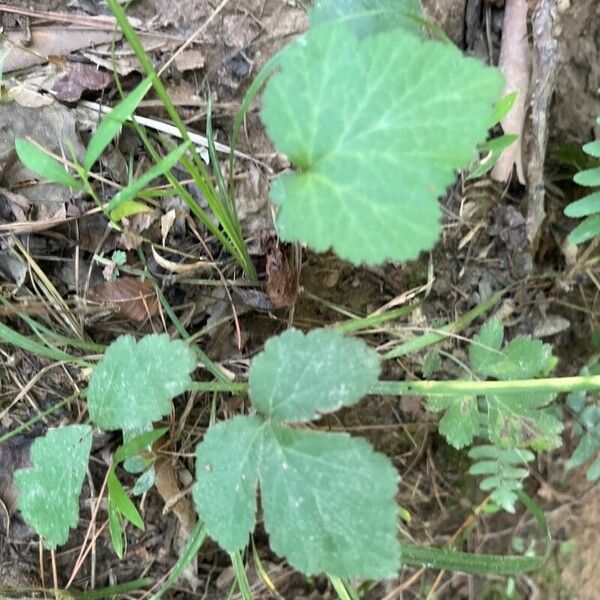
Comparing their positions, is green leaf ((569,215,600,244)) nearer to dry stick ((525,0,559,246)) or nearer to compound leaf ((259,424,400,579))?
dry stick ((525,0,559,246))

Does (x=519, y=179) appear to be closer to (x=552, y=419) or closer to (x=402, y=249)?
(x=552, y=419)

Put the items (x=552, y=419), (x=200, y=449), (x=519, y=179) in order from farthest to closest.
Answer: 1. (x=519, y=179)
2. (x=552, y=419)
3. (x=200, y=449)

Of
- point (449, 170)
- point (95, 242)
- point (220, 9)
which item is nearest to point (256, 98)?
point (220, 9)

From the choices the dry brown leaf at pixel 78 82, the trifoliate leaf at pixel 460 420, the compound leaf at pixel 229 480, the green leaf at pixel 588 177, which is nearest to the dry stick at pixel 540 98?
the green leaf at pixel 588 177

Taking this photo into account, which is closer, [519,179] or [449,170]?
[449,170]

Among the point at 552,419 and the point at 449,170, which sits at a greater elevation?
the point at 449,170

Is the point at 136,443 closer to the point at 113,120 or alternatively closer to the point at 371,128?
the point at 113,120

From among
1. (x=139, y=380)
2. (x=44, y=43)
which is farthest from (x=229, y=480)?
(x=44, y=43)
